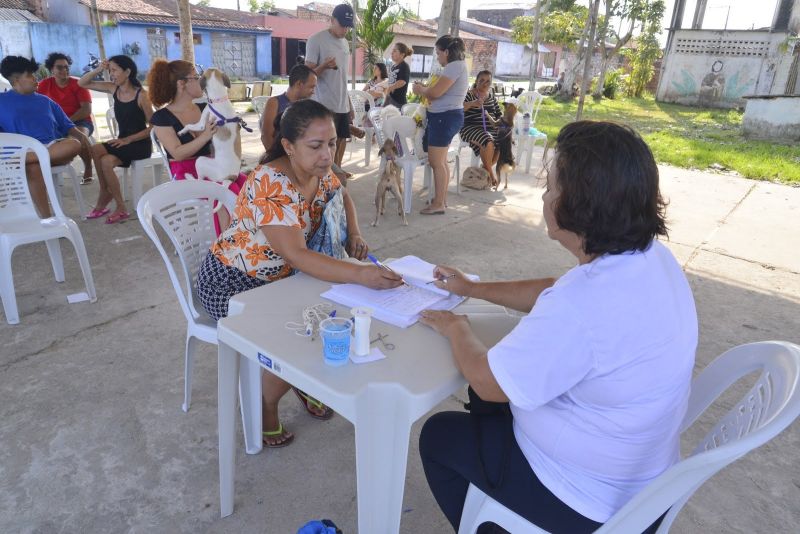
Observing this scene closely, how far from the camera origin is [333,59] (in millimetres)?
5285

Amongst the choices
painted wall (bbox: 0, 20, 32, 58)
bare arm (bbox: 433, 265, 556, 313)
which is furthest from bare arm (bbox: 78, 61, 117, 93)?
painted wall (bbox: 0, 20, 32, 58)

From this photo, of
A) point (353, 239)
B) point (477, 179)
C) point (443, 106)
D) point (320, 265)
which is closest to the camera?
point (320, 265)

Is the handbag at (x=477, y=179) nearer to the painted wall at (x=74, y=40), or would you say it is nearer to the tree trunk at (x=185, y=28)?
the tree trunk at (x=185, y=28)

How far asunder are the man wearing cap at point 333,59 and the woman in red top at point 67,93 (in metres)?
2.36

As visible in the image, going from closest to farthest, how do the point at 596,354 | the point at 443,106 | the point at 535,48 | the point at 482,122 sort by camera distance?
1. the point at 596,354
2. the point at 443,106
3. the point at 482,122
4. the point at 535,48

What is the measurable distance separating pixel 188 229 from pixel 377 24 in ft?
36.8

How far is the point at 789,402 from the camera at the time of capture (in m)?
0.99

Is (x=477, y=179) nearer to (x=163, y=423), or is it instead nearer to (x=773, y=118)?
(x=163, y=423)

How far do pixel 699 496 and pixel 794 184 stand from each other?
670 cm

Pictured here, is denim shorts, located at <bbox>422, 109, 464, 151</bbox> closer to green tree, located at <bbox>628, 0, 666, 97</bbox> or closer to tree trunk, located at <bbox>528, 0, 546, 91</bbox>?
tree trunk, located at <bbox>528, 0, 546, 91</bbox>

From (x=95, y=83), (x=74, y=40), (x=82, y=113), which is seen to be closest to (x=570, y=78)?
(x=95, y=83)

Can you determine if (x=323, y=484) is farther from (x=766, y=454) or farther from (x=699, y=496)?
(x=766, y=454)

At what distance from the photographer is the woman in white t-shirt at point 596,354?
1.06 m

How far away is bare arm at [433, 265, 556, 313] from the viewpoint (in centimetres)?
164
